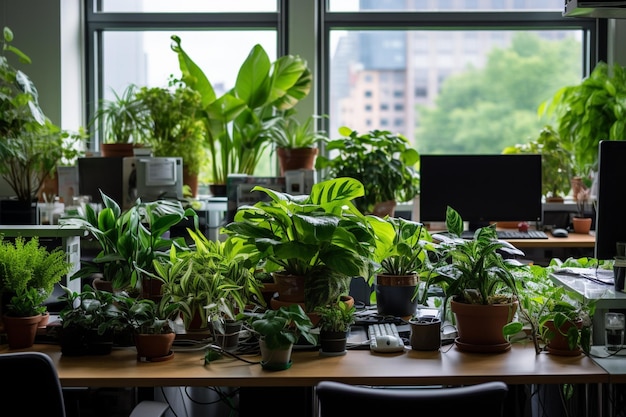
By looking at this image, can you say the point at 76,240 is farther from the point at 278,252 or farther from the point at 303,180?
the point at 303,180

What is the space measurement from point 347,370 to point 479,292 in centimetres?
54

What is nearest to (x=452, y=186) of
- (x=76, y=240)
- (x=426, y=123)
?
(x=426, y=123)

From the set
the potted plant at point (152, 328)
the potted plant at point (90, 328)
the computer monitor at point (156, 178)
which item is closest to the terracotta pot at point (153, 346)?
the potted plant at point (152, 328)

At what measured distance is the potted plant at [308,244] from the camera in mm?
2744

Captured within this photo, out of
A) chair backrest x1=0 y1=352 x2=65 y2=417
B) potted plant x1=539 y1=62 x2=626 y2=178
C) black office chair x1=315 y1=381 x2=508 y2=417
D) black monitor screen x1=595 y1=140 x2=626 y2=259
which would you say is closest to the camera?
black office chair x1=315 y1=381 x2=508 y2=417

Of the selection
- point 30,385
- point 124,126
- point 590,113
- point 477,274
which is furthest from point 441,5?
point 30,385

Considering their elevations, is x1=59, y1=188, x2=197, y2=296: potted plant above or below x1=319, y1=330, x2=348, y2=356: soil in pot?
above

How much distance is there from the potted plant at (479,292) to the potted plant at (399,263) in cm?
23

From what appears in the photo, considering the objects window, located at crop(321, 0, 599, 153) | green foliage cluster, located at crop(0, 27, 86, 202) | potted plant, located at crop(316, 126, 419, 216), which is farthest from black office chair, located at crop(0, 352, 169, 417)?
window, located at crop(321, 0, 599, 153)

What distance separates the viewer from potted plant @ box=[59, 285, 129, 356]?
2.65 meters

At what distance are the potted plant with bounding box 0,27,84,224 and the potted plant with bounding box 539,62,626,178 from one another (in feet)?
11.6

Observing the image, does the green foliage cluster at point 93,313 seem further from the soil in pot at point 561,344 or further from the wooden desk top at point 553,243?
the wooden desk top at point 553,243

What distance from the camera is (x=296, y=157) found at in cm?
602

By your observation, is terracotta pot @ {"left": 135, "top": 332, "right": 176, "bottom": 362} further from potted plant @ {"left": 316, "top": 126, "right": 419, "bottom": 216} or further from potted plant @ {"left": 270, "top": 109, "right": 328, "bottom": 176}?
potted plant @ {"left": 270, "top": 109, "right": 328, "bottom": 176}
